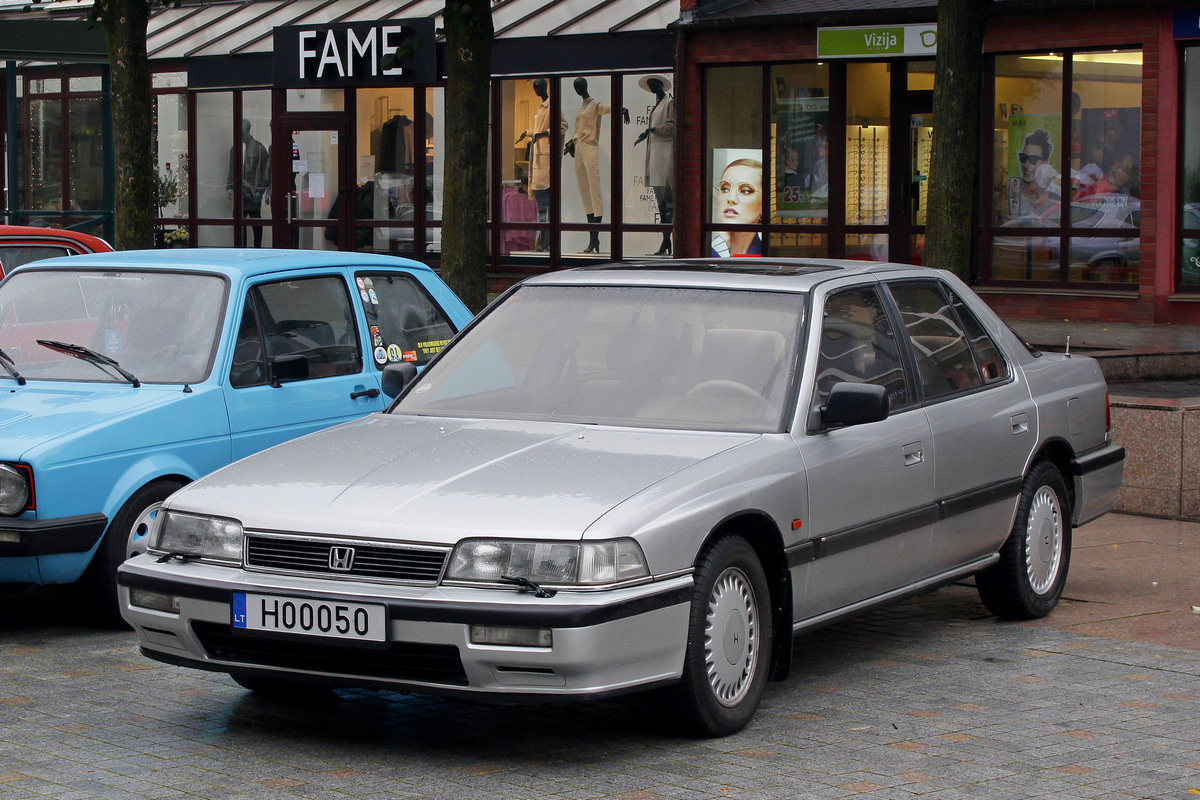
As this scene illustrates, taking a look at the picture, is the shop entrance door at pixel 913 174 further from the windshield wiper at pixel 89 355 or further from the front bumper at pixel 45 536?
the front bumper at pixel 45 536

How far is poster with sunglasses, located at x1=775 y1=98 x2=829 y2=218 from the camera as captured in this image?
20.8 metres

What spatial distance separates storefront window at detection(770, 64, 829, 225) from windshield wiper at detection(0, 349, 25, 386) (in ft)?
47.6

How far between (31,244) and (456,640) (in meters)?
6.46

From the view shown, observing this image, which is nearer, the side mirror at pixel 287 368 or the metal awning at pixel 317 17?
A: the side mirror at pixel 287 368

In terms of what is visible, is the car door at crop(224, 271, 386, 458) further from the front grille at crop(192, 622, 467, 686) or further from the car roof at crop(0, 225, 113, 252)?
the car roof at crop(0, 225, 113, 252)

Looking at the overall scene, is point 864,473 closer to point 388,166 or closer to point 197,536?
point 197,536

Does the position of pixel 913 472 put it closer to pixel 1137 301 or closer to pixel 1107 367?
pixel 1107 367

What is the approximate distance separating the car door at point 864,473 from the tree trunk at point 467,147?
7297 millimetres

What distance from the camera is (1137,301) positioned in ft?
59.3

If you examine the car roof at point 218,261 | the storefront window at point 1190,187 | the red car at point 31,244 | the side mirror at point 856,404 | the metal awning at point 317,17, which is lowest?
the side mirror at point 856,404

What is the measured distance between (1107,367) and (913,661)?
259 inches

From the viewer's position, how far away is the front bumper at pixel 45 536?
21.2 feet

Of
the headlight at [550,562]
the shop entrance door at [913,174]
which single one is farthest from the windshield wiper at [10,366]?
the shop entrance door at [913,174]

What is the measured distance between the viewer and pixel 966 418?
6.66 m
